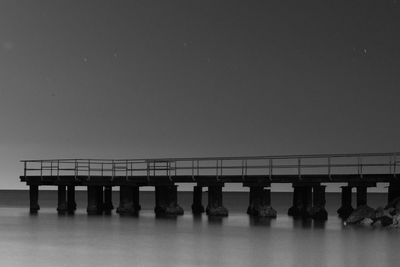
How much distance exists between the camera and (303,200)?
5791 cm

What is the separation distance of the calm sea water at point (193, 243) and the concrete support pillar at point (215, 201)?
3.30 ft

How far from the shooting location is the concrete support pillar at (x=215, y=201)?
189ft

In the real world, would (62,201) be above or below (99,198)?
below

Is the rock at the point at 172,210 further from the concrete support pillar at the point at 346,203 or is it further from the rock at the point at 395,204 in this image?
the rock at the point at 395,204

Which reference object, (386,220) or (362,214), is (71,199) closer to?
(362,214)

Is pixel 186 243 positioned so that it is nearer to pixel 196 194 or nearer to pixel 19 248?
pixel 19 248

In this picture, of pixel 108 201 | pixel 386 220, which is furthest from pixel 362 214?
pixel 108 201

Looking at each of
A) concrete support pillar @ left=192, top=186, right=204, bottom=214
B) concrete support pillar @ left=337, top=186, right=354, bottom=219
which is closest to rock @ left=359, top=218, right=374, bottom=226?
concrete support pillar @ left=337, top=186, right=354, bottom=219

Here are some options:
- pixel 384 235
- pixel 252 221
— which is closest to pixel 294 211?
pixel 252 221

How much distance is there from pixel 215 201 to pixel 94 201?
1074cm

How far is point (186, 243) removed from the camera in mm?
44156

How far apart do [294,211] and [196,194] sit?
6924mm

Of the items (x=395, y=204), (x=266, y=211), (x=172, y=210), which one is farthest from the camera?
(x=172, y=210)

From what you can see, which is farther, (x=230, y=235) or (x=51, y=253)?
(x=230, y=235)
